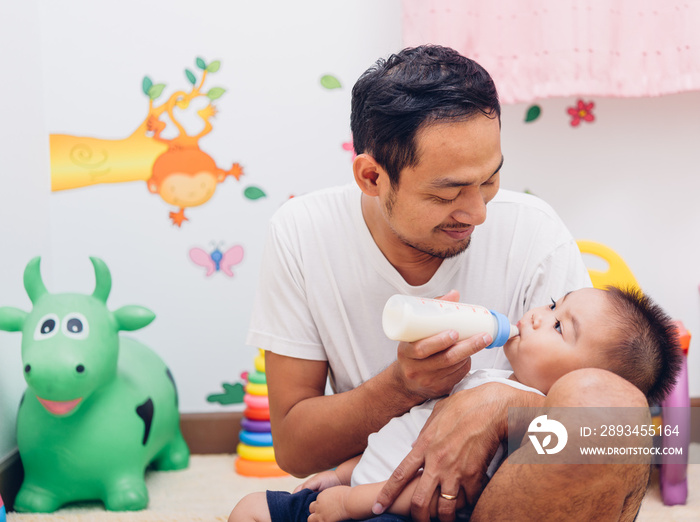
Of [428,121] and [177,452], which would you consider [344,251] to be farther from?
[177,452]

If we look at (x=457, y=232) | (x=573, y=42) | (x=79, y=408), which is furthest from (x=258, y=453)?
(x=573, y=42)

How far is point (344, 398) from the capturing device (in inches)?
46.9

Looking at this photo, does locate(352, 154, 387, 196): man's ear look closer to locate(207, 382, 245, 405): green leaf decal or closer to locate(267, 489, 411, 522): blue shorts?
locate(267, 489, 411, 522): blue shorts

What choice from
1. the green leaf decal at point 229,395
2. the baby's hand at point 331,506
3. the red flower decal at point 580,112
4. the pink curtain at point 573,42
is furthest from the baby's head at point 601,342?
the green leaf decal at point 229,395

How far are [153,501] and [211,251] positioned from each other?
2.66ft

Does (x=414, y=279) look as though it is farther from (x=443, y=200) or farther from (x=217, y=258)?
(x=217, y=258)

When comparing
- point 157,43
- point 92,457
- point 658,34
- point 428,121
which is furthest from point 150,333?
point 658,34

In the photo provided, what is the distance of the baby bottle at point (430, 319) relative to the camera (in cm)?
95

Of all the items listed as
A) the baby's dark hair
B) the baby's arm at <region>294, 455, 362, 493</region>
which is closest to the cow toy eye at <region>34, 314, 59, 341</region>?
the baby's arm at <region>294, 455, 362, 493</region>

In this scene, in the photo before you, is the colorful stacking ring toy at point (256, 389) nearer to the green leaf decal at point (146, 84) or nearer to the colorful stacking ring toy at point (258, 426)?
the colorful stacking ring toy at point (258, 426)

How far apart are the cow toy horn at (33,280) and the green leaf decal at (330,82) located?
1.05 meters

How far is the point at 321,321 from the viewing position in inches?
51.7

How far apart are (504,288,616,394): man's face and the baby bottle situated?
2.9 inches

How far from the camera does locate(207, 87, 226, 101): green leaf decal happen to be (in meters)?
2.33
